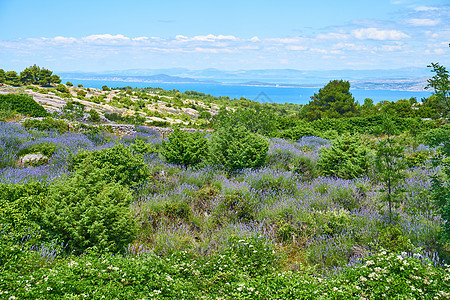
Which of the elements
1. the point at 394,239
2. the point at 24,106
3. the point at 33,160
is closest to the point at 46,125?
the point at 33,160

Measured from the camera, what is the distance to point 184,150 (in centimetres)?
797

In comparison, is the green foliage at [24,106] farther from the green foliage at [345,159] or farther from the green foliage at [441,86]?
the green foliage at [441,86]

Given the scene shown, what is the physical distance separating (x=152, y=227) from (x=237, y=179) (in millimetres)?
2517

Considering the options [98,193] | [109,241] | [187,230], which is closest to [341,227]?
[187,230]

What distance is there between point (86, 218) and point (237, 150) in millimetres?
4477

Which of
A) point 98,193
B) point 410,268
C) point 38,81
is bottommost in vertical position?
point 410,268

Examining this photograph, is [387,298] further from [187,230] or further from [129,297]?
[187,230]

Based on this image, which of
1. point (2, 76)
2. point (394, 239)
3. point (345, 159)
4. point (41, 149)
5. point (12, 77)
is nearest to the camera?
point (394, 239)

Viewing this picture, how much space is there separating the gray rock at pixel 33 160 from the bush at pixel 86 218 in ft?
12.2

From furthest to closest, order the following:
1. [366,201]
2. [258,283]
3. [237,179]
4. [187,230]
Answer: [237,179] → [366,201] → [187,230] → [258,283]

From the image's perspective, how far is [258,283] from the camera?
309cm

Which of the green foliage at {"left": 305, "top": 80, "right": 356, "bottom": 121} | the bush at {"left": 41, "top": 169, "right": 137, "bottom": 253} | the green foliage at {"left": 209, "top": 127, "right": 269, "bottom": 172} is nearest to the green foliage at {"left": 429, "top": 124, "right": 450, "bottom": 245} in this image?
the bush at {"left": 41, "top": 169, "right": 137, "bottom": 253}

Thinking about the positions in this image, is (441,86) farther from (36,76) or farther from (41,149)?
(36,76)

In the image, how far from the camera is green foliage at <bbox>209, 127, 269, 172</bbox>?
24.7 ft
